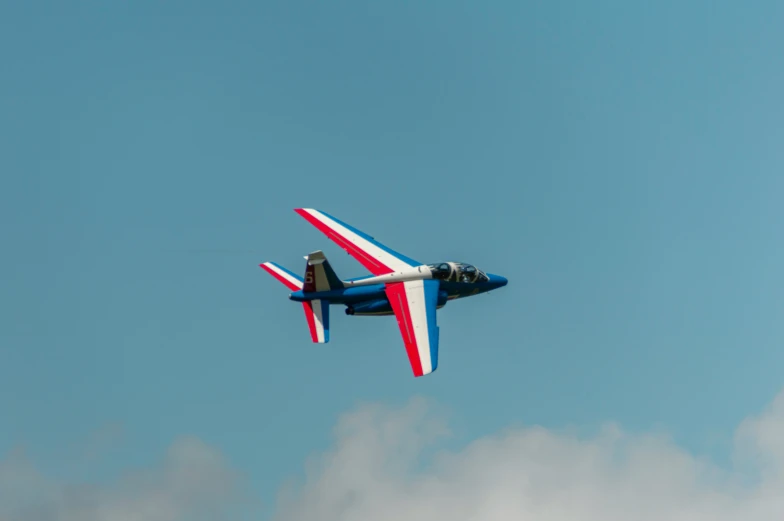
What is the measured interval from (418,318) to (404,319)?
1.04 m

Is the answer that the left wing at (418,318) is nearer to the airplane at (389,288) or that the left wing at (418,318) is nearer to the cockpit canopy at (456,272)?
the airplane at (389,288)

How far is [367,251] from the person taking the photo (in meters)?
87.2

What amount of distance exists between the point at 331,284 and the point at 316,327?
345cm

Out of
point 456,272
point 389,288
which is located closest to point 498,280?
point 456,272

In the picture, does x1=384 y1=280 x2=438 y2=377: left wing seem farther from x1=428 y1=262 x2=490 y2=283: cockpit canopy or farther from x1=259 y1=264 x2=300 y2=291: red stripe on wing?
x1=259 y1=264 x2=300 y2=291: red stripe on wing

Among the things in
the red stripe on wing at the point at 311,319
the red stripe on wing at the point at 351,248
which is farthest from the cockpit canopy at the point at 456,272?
the red stripe on wing at the point at 311,319

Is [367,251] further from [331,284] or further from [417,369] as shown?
[417,369]

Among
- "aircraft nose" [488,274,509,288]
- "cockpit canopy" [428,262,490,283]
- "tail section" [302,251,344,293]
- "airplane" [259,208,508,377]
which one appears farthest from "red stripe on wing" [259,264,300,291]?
"aircraft nose" [488,274,509,288]

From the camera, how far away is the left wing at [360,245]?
85062 millimetres

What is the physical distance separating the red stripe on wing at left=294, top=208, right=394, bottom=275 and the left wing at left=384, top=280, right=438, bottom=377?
3.02 meters

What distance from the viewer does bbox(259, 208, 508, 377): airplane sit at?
3091 inches

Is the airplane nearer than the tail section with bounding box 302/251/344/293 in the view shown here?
Yes

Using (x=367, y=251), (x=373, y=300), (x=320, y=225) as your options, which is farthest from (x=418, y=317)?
(x=320, y=225)

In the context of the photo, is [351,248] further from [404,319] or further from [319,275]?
[404,319]
